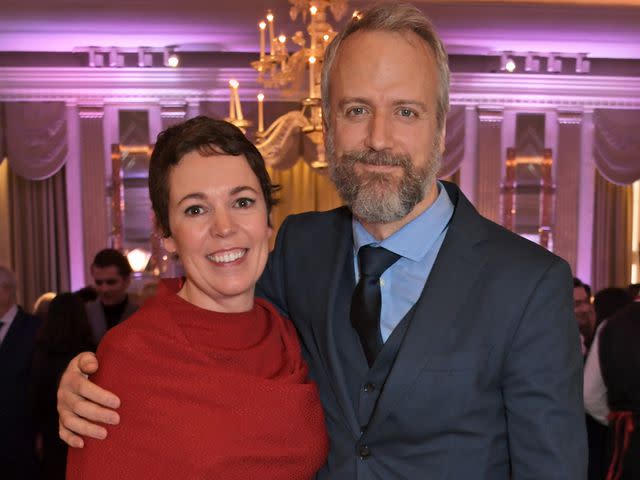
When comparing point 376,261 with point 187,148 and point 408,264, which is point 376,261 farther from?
point 187,148

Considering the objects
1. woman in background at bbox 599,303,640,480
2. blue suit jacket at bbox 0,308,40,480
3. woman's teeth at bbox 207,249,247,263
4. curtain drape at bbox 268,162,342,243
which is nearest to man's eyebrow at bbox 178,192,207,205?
woman's teeth at bbox 207,249,247,263

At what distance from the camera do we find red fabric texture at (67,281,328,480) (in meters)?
1.47

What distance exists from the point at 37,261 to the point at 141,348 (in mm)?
7601

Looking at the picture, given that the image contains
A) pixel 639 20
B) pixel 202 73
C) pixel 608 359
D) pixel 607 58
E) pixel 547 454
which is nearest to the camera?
pixel 547 454

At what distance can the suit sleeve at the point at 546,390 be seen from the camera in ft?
4.72

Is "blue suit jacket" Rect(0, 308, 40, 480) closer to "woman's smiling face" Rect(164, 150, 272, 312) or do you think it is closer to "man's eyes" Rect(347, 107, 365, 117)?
"woman's smiling face" Rect(164, 150, 272, 312)

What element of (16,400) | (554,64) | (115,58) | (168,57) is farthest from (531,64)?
(16,400)

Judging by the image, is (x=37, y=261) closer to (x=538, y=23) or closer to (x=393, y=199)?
(x=538, y=23)

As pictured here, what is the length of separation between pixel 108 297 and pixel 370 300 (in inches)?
121

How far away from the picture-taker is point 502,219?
877 cm

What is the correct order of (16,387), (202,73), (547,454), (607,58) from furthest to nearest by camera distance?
(607,58)
(202,73)
(16,387)
(547,454)

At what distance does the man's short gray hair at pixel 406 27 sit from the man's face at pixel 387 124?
0.7 inches

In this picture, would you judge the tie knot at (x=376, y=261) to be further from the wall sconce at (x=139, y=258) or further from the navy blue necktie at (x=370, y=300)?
the wall sconce at (x=139, y=258)

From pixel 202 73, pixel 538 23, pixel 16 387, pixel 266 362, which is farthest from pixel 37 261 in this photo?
pixel 266 362
